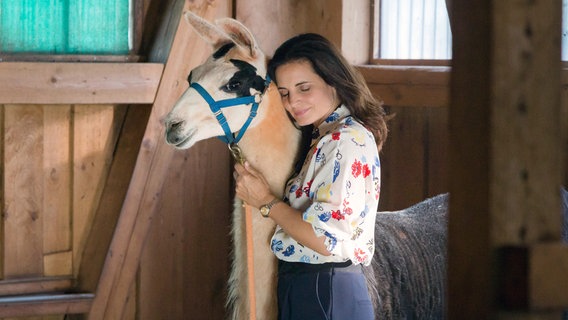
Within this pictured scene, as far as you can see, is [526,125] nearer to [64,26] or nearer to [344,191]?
[344,191]

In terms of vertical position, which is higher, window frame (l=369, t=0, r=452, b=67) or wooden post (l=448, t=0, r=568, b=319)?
window frame (l=369, t=0, r=452, b=67)

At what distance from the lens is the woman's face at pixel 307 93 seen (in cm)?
264

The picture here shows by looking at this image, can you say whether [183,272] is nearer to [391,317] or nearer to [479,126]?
[391,317]

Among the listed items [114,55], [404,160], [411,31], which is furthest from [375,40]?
[114,55]

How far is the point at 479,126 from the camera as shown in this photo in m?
1.66

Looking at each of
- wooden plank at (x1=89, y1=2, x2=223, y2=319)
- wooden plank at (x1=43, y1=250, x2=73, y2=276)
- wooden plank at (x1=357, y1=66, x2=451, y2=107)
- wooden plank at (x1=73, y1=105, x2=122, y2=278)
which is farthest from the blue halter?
wooden plank at (x1=43, y1=250, x2=73, y2=276)

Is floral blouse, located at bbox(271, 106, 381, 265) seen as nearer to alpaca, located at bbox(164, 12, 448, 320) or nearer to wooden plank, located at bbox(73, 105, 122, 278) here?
alpaca, located at bbox(164, 12, 448, 320)

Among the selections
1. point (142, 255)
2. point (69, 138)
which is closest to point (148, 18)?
point (69, 138)

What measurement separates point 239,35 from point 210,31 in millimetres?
89

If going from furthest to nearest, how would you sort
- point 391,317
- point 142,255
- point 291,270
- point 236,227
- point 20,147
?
point 142,255 < point 20,147 < point 391,317 < point 236,227 < point 291,270

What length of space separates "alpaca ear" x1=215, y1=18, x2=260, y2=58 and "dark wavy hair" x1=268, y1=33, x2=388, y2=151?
140 mm

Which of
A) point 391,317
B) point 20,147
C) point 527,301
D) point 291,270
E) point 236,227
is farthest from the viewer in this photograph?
point 20,147

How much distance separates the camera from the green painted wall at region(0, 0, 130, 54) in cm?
429

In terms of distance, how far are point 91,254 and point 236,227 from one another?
183 centimetres
